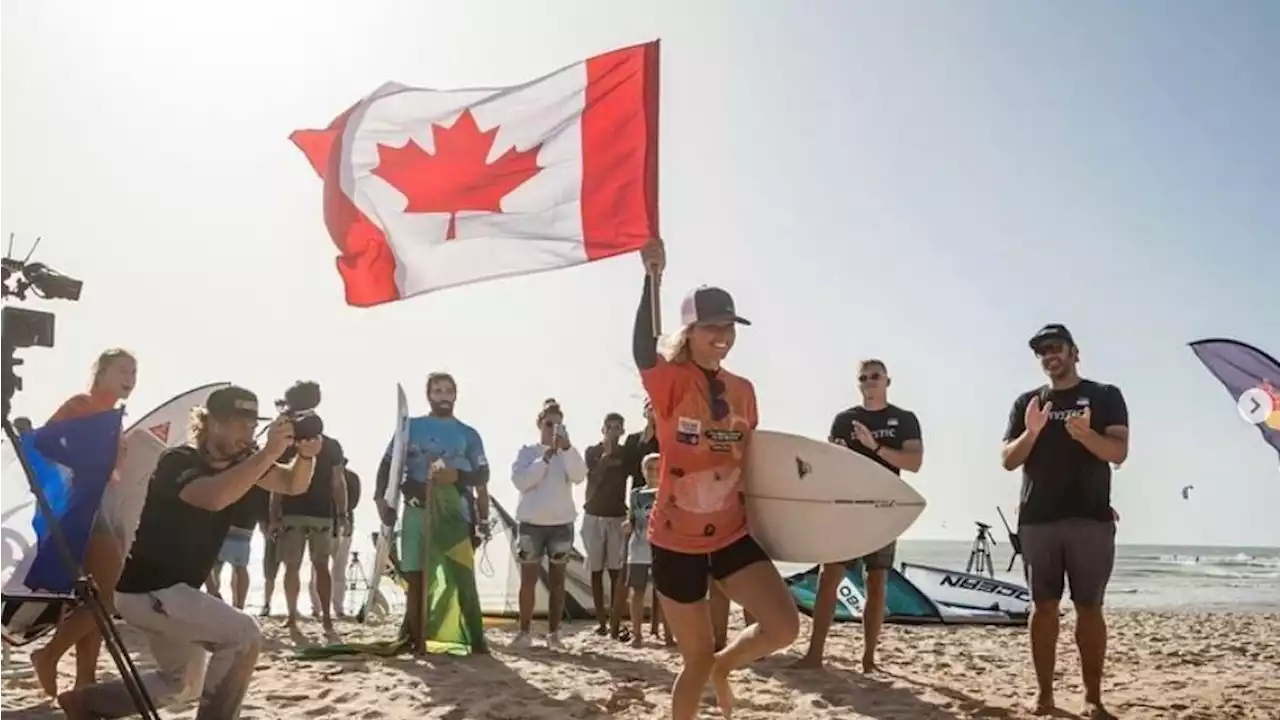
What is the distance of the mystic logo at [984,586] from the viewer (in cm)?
1180

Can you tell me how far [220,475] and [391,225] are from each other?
2921mm

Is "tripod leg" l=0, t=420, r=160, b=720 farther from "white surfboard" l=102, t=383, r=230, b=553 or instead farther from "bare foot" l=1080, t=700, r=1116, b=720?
"bare foot" l=1080, t=700, r=1116, b=720

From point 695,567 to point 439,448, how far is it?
388cm

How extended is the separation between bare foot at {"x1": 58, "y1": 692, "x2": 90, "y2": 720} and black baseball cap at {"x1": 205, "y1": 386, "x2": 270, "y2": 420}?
3.93 feet

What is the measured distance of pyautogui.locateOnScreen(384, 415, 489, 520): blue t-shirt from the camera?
759 cm

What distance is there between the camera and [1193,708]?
18.0ft

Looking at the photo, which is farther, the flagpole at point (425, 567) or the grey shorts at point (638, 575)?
the grey shorts at point (638, 575)

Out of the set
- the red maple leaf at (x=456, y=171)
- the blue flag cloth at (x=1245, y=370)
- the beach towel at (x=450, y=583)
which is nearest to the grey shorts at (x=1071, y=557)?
the blue flag cloth at (x=1245, y=370)

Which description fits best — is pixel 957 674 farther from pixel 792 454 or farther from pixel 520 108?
pixel 520 108

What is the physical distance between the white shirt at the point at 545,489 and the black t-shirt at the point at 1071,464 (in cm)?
401

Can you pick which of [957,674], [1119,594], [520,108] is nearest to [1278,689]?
[957,674]

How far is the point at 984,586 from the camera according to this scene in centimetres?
1194

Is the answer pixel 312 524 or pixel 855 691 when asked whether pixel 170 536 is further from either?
pixel 312 524

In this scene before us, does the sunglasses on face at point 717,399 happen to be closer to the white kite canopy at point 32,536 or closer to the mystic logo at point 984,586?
the white kite canopy at point 32,536
